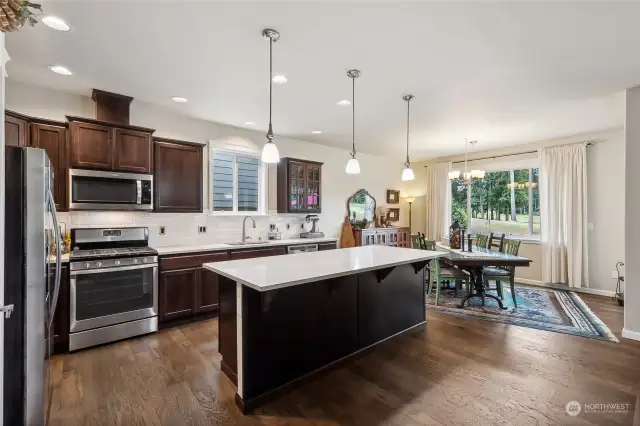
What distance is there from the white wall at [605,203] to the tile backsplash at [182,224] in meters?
5.00

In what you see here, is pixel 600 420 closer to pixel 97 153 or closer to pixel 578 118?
pixel 578 118

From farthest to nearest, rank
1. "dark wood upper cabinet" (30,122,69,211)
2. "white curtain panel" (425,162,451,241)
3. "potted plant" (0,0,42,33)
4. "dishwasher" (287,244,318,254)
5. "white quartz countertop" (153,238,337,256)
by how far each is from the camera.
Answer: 1. "white curtain panel" (425,162,451,241)
2. "dishwasher" (287,244,318,254)
3. "white quartz countertop" (153,238,337,256)
4. "dark wood upper cabinet" (30,122,69,211)
5. "potted plant" (0,0,42,33)

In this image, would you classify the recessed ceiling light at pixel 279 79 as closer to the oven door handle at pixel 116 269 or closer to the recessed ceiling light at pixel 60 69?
the recessed ceiling light at pixel 60 69

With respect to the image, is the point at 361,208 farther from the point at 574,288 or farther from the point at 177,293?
the point at 177,293

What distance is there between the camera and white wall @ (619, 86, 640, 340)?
10.8ft

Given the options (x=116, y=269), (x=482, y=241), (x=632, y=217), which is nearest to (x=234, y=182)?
(x=116, y=269)

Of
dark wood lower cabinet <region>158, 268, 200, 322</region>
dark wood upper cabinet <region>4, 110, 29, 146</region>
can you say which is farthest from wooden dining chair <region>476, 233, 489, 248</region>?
dark wood upper cabinet <region>4, 110, 29, 146</region>

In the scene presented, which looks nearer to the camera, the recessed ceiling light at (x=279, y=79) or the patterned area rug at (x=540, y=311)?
the recessed ceiling light at (x=279, y=79)

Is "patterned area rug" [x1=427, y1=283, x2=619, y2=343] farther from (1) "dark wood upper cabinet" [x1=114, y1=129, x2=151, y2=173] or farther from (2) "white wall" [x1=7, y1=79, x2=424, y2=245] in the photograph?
(1) "dark wood upper cabinet" [x1=114, y1=129, x2=151, y2=173]

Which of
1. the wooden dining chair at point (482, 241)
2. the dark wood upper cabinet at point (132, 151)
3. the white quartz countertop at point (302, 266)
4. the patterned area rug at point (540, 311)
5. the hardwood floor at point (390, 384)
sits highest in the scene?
the dark wood upper cabinet at point (132, 151)

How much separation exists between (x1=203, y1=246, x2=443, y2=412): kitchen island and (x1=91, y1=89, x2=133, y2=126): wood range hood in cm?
228

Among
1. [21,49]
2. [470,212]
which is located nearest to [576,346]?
[470,212]

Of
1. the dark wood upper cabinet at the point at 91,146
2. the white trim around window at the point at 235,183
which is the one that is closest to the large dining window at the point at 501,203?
the white trim around window at the point at 235,183

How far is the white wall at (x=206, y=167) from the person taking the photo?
3.37 metres
